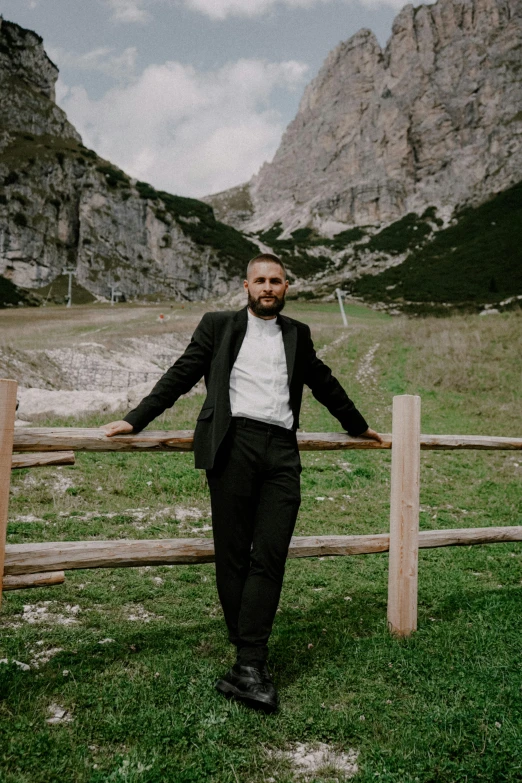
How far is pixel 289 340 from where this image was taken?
4.22m

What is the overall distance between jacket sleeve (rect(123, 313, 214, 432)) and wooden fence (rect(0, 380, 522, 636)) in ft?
0.69

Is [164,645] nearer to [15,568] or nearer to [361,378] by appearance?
[15,568]

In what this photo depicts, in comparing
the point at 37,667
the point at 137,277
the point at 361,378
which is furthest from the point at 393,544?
the point at 137,277

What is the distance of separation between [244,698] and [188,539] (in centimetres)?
126

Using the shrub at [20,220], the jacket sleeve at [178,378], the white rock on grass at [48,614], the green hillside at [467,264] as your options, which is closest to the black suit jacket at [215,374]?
the jacket sleeve at [178,378]

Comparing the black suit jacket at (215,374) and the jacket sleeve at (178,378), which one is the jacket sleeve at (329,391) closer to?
the black suit jacket at (215,374)

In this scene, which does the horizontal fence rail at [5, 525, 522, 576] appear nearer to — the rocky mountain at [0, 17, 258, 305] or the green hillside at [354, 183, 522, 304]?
the green hillside at [354, 183, 522, 304]

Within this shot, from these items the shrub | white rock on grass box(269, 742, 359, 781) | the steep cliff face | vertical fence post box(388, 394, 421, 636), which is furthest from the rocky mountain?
white rock on grass box(269, 742, 359, 781)

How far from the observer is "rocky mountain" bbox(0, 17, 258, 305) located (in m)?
109

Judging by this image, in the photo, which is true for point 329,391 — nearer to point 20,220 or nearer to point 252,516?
point 252,516

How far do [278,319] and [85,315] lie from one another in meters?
43.7

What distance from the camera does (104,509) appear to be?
8.27 meters

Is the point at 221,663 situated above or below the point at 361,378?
below

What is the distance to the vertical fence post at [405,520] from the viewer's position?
471 centimetres
